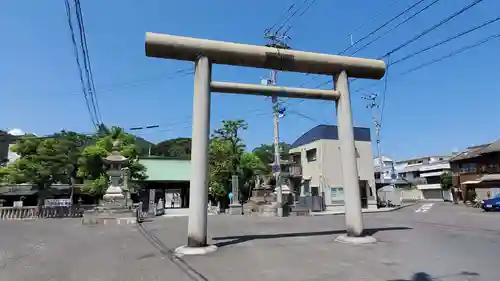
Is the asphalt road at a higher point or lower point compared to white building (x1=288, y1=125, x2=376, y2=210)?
lower

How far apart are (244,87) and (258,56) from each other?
99 centimetres

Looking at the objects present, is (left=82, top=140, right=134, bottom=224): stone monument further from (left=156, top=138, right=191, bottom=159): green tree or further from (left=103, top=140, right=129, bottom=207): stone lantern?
(left=156, top=138, right=191, bottom=159): green tree

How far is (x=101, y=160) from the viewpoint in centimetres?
2805

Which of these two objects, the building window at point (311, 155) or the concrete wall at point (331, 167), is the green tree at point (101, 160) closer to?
the concrete wall at point (331, 167)

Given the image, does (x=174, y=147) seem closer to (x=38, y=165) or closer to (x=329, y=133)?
(x=329, y=133)

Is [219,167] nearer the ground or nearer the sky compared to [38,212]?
nearer the sky

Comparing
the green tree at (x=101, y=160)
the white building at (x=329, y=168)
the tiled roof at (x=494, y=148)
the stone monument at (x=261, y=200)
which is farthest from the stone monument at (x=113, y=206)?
the tiled roof at (x=494, y=148)

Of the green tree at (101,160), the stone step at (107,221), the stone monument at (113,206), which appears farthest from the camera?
the green tree at (101,160)

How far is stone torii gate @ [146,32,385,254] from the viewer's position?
8.45 metres

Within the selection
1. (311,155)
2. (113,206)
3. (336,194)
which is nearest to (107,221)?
(113,206)

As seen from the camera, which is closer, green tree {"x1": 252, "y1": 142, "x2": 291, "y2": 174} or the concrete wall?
the concrete wall

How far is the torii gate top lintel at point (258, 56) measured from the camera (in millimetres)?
8711

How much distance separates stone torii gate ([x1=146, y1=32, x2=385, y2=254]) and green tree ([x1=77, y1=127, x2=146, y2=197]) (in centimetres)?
2095

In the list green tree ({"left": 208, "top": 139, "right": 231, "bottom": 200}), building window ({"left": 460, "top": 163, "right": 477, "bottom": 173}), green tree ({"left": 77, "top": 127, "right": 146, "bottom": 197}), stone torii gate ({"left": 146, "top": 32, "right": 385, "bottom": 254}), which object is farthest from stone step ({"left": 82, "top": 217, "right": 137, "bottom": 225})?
building window ({"left": 460, "top": 163, "right": 477, "bottom": 173})
